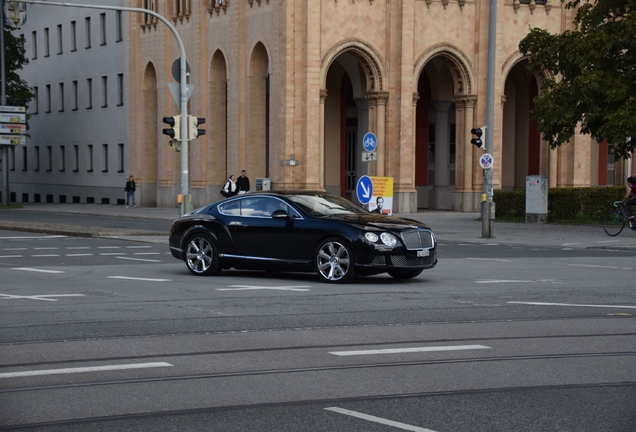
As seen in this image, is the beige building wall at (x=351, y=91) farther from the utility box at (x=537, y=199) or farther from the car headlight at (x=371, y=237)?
the car headlight at (x=371, y=237)

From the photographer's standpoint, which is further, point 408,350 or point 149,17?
point 149,17

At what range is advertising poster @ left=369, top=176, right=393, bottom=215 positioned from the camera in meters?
28.8

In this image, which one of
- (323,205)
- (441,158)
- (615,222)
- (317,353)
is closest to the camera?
(317,353)

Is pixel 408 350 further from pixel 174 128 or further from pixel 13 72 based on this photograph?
pixel 13 72

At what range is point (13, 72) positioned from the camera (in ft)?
213

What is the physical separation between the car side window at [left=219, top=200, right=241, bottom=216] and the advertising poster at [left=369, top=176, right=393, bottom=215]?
1119 cm

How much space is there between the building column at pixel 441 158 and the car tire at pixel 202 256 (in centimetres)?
3457

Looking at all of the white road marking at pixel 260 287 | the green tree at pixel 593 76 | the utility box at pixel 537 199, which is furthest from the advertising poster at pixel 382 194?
the white road marking at pixel 260 287

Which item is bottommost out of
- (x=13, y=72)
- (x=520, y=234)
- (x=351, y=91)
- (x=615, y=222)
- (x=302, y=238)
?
(x=520, y=234)

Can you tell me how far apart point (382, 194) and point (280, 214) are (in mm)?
12442

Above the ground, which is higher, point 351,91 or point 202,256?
point 351,91

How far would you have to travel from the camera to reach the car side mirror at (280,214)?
16797 millimetres

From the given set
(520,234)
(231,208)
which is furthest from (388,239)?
(520,234)

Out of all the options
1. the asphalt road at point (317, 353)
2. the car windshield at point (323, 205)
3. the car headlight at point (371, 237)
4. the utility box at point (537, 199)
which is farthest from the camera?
the utility box at point (537, 199)
